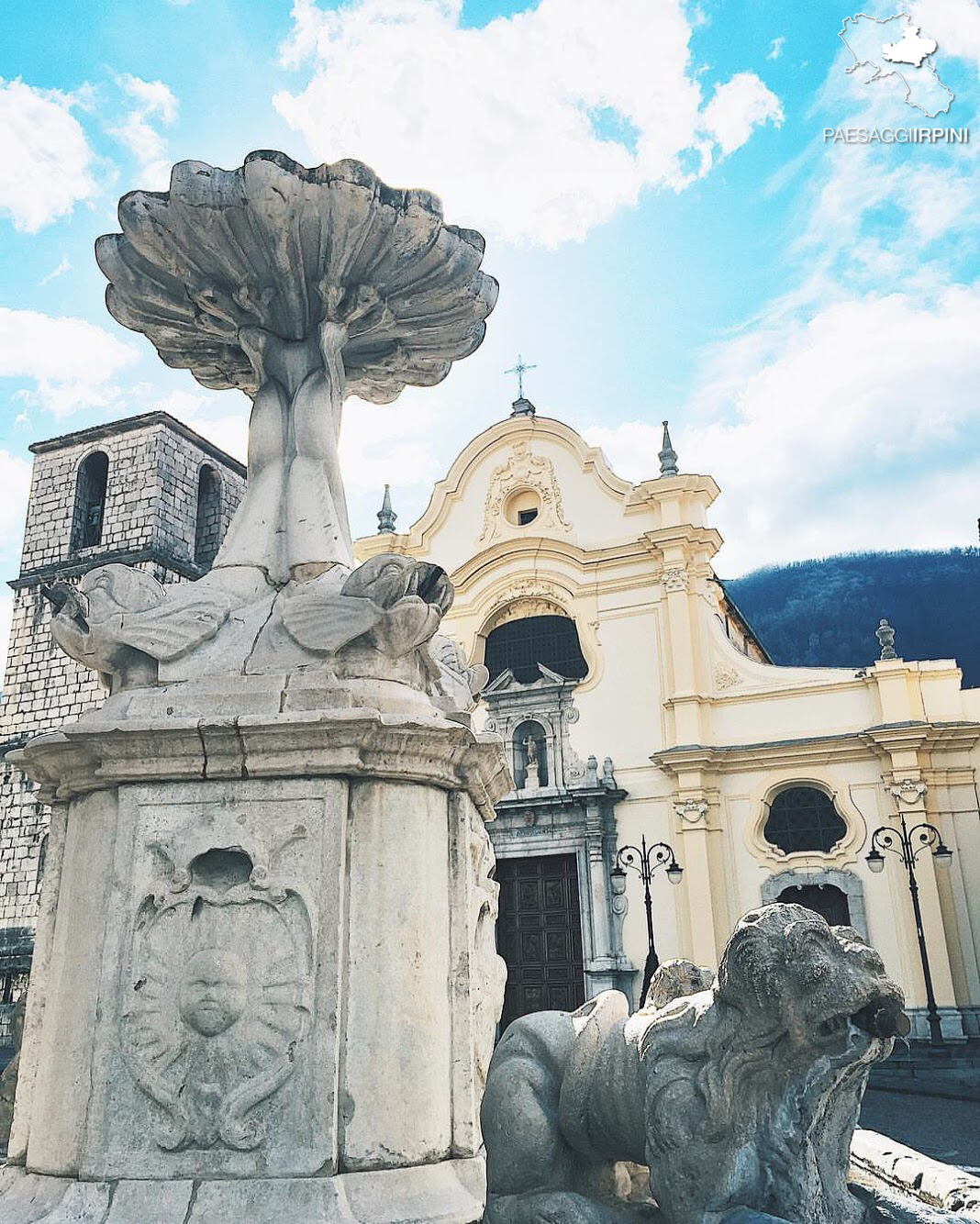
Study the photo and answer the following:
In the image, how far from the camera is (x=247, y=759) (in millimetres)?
3180

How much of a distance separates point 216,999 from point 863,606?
55604 mm

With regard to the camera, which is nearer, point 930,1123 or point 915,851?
point 930,1123

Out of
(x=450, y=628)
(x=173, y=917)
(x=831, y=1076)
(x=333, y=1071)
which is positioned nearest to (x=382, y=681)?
(x=173, y=917)

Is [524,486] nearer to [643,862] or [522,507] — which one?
[522,507]

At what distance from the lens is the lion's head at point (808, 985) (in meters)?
2.25

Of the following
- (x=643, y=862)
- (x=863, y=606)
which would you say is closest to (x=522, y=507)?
(x=643, y=862)

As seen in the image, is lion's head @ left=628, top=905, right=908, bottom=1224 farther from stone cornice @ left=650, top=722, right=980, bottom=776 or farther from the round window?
the round window

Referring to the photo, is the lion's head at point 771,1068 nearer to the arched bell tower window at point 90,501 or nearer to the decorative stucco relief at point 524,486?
the decorative stucco relief at point 524,486

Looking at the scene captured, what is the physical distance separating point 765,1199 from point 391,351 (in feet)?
12.6

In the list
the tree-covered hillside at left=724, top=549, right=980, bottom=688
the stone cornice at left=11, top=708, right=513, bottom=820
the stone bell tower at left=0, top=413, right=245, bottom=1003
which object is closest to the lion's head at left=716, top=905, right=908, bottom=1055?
the stone cornice at left=11, top=708, right=513, bottom=820

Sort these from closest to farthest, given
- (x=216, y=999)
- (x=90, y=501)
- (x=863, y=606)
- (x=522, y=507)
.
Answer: (x=216, y=999), (x=522, y=507), (x=90, y=501), (x=863, y=606)

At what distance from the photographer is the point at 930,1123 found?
963 centimetres

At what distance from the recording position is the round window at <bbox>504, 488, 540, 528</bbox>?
74.0 feet

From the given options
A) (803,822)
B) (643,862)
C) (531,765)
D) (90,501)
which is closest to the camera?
(643,862)
